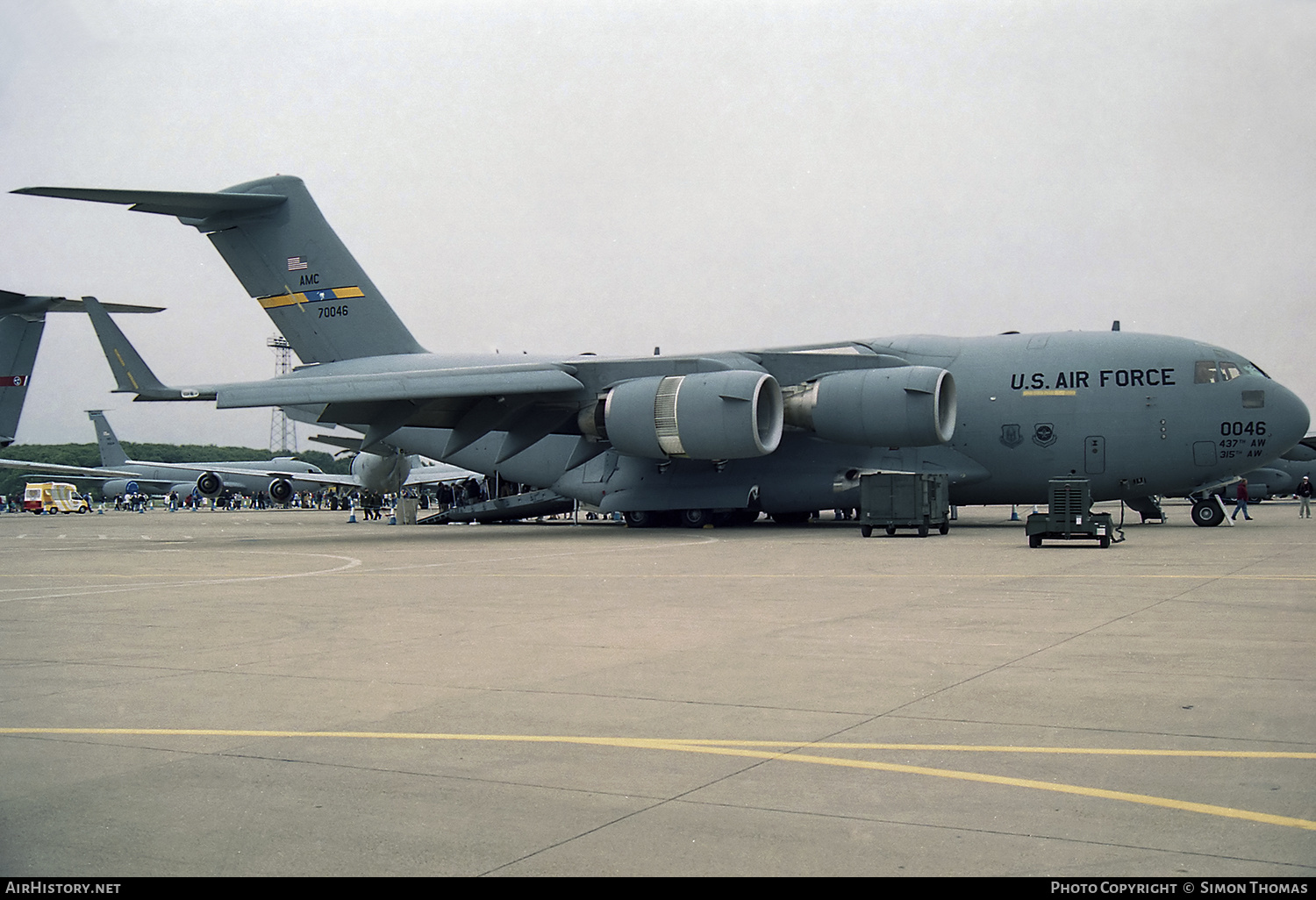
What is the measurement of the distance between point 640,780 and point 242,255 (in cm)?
2559

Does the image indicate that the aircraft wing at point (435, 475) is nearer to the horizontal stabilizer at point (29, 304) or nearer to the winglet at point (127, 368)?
the horizontal stabilizer at point (29, 304)

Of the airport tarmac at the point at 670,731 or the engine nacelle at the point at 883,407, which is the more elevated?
the engine nacelle at the point at 883,407

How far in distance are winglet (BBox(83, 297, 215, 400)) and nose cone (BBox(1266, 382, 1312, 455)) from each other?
20.7 metres

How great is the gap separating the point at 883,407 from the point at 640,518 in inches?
294

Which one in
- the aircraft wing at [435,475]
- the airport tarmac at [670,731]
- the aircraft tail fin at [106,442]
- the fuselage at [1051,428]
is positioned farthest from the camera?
the aircraft tail fin at [106,442]

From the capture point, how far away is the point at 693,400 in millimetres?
22688

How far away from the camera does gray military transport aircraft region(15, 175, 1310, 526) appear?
2230 centimetres

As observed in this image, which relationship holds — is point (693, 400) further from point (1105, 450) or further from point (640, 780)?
point (640, 780)

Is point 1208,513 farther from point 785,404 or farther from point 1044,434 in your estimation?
point 785,404

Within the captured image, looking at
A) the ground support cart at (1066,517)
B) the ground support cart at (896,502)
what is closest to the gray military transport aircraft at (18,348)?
the ground support cart at (896,502)

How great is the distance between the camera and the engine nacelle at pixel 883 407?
2209cm

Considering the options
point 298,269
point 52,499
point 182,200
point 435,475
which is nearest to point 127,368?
point 182,200

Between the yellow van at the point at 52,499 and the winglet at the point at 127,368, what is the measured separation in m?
44.7

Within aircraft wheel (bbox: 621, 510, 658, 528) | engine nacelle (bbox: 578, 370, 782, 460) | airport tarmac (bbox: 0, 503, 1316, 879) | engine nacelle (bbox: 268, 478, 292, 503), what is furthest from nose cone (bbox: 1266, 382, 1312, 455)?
engine nacelle (bbox: 268, 478, 292, 503)
